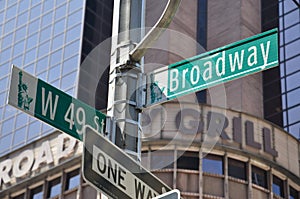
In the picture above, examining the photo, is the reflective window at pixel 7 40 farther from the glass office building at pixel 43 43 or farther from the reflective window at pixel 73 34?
the reflective window at pixel 73 34

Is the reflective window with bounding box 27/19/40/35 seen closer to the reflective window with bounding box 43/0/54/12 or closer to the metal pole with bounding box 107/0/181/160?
the reflective window with bounding box 43/0/54/12

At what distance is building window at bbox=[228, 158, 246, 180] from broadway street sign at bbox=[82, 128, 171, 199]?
28.9 metres

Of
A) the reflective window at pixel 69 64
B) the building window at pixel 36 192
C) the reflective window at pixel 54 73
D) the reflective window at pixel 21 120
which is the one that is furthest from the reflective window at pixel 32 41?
the building window at pixel 36 192

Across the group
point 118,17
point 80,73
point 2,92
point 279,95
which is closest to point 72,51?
point 80,73

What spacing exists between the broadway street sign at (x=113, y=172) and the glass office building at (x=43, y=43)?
4692cm

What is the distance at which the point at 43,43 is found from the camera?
6141cm

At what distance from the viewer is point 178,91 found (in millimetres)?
9258

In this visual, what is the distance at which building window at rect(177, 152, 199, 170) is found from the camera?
36.5m

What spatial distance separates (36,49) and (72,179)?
25.3m

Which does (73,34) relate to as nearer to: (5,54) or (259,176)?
(5,54)

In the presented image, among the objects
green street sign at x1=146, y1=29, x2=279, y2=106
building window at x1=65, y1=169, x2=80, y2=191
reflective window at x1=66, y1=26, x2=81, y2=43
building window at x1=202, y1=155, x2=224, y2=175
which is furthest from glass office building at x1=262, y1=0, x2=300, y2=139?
green street sign at x1=146, y1=29, x2=279, y2=106

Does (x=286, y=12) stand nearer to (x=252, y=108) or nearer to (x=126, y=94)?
(x=252, y=108)

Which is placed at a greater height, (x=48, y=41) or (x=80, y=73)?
(x=48, y=41)

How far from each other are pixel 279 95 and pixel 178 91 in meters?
52.4
